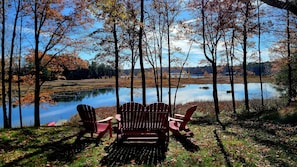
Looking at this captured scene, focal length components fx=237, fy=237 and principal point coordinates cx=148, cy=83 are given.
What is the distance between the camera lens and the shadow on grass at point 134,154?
4801 mm

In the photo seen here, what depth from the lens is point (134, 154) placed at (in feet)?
17.5

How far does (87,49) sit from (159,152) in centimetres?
1030

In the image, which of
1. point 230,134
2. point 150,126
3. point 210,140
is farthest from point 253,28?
point 150,126

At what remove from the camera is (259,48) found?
16375 mm

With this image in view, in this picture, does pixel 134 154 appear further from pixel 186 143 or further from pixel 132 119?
pixel 186 143

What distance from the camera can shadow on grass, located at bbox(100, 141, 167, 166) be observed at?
4.80 metres

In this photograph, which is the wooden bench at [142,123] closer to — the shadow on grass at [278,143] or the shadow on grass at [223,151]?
the shadow on grass at [223,151]

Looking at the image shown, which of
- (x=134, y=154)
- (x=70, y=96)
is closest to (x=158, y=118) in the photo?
(x=134, y=154)

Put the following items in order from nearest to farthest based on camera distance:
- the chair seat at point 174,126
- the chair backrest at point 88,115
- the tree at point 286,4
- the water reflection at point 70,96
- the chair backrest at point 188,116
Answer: the tree at point 286,4 → the chair backrest at point 88,115 → the chair seat at point 174,126 → the chair backrest at point 188,116 → the water reflection at point 70,96

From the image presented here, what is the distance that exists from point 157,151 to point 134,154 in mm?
553

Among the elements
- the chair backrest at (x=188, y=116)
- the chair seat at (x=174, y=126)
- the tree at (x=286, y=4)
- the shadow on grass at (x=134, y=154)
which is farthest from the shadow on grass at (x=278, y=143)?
the tree at (x=286, y=4)

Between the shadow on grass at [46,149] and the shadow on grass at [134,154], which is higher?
the shadow on grass at [46,149]

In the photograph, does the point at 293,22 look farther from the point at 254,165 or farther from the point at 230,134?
the point at 254,165

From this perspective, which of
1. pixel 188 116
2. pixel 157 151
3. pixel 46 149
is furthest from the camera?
pixel 188 116
